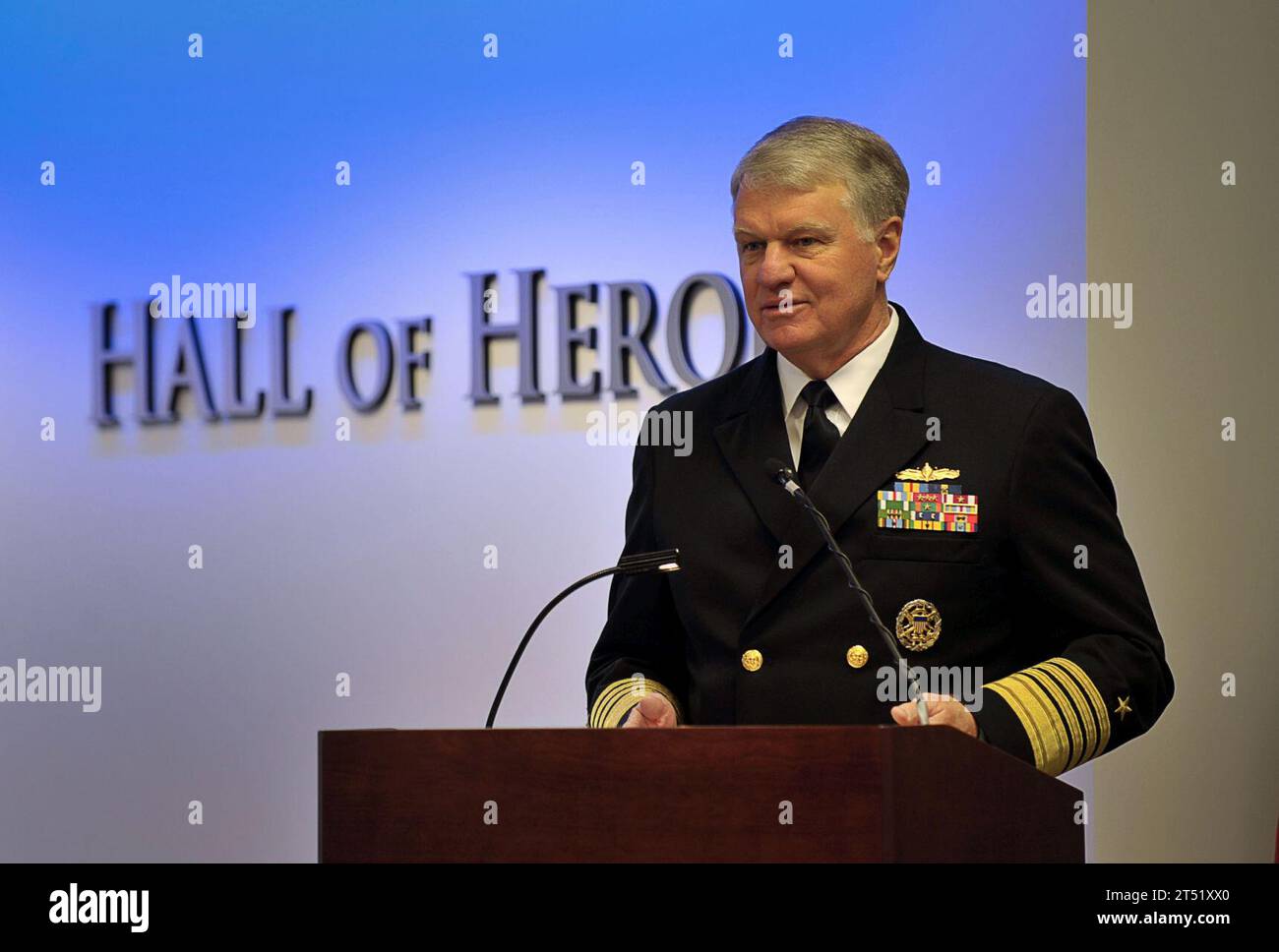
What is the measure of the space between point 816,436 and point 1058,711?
1.98ft

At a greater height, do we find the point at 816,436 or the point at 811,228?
the point at 811,228

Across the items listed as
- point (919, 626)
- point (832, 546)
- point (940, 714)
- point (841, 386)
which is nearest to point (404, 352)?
point (841, 386)

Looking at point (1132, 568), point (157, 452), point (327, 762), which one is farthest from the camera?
point (157, 452)

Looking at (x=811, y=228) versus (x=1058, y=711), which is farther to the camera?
(x=811, y=228)

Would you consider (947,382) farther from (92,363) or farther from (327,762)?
(92,363)

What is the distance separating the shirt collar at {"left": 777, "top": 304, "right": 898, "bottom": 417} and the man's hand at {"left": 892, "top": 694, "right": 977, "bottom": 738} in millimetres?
752

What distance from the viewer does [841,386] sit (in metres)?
2.69

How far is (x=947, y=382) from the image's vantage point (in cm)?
268

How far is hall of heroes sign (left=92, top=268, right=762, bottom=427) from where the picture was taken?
13.2 ft

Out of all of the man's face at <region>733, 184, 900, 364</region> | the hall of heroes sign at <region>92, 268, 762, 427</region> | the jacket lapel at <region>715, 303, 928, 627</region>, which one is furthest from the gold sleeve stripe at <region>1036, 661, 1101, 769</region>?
the hall of heroes sign at <region>92, 268, 762, 427</region>

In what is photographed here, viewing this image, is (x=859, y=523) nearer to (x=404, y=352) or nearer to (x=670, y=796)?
(x=670, y=796)

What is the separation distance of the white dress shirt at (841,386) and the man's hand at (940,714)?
712 mm
